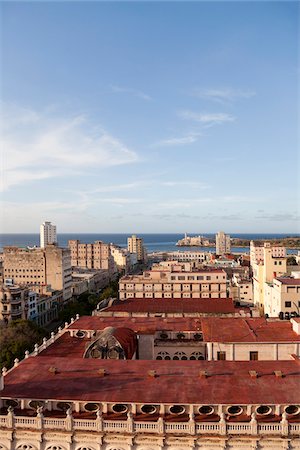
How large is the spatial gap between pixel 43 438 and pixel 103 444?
2404 millimetres

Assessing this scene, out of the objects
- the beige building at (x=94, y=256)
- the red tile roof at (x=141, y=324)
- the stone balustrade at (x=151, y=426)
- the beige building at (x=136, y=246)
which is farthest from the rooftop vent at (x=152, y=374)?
the beige building at (x=136, y=246)

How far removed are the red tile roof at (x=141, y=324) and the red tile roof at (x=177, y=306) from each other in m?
11.5

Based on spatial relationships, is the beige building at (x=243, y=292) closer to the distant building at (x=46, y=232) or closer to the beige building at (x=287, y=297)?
the beige building at (x=287, y=297)

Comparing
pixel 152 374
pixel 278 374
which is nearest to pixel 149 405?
pixel 152 374

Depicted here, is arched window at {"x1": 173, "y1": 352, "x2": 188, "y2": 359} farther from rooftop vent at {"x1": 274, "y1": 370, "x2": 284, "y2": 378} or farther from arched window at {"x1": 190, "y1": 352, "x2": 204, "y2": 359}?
rooftop vent at {"x1": 274, "y1": 370, "x2": 284, "y2": 378}

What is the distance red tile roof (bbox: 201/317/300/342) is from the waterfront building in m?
5.46

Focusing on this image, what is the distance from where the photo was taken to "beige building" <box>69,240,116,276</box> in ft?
358

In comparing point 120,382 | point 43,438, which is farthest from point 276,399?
point 43,438

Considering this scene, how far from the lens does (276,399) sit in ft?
54.3

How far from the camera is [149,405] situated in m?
16.6

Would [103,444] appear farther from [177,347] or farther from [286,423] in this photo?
[177,347]

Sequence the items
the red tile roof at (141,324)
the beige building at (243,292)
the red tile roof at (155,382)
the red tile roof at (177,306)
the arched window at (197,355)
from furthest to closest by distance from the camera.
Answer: the beige building at (243,292)
the red tile roof at (177,306)
the red tile roof at (141,324)
the arched window at (197,355)
the red tile roof at (155,382)

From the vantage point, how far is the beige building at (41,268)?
72812 mm

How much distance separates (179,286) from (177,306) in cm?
1163
